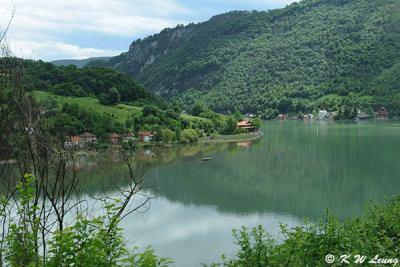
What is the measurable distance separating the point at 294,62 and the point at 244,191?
117337 mm

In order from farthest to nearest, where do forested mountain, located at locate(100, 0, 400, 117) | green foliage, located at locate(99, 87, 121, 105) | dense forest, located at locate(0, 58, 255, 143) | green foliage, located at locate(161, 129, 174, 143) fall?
1. forested mountain, located at locate(100, 0, 400, 117)
2. green foliage, located at locate(99, 87, 121, 105)
3. green foliage, located at locate(161, 129, 174, 143)
4. dense forest, located at locate(0, 58, 255, 143)

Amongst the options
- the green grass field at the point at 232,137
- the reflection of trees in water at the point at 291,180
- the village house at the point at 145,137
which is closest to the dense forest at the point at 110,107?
the village house at the point at 145,137

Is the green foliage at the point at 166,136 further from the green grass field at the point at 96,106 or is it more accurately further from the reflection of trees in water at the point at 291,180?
the reflection of trees in water at the point at 291,180

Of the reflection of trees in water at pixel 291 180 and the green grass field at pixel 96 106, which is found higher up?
the green grass field at pixel 96 106

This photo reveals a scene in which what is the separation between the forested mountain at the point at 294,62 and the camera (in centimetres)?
10369

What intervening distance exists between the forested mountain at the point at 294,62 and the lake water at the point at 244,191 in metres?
66.6

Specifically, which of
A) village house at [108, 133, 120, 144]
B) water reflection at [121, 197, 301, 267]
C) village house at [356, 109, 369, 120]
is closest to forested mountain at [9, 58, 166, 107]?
village house at [108, 133, 120, 144]

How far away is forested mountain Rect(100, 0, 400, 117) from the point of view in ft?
340

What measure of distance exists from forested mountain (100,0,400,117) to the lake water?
66589 mm

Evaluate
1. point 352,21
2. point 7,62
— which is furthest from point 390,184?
point 352,21

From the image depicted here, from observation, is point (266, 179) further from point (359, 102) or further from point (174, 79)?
point (174, 79)

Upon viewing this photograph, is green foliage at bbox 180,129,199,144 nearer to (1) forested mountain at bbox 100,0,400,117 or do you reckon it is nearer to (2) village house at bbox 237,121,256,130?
(2) village house at bbox 237,121,256,130

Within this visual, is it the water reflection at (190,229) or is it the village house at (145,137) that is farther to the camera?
the village house at (145,137)

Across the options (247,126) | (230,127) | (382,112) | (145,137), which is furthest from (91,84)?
(382,112)
